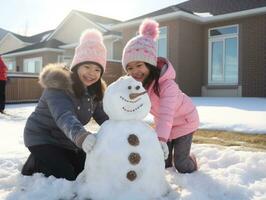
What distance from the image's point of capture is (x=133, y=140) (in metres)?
2.48

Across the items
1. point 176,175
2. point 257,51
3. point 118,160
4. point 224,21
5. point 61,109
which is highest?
point 224,21

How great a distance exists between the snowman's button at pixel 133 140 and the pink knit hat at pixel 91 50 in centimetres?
98

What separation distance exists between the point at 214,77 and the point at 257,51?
6.67 ft

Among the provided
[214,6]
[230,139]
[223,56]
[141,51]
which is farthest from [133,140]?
[214,6]

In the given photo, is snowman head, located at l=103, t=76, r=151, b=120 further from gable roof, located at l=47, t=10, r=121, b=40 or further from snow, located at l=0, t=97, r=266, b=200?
gable roof, located at l=47, t=10, r=121, b=40

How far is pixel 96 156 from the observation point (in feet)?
8.18

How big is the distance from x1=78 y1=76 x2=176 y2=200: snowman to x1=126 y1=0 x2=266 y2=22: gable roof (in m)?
12.3

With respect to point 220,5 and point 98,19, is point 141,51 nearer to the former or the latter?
point 220,5

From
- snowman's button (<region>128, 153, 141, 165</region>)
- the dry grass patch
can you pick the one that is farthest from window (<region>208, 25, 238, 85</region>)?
snowman's button (<region>128, 153, 141, 165</region>)

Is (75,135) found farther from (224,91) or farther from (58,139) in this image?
(224,91)

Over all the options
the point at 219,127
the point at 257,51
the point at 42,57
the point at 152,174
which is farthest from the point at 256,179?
the point at 42,57

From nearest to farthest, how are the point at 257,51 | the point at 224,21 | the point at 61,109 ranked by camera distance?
the point at 61,109 → the point at 257,51 → the point at 224,21

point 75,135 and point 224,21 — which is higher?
point 224,21

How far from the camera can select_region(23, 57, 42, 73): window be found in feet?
80.8
